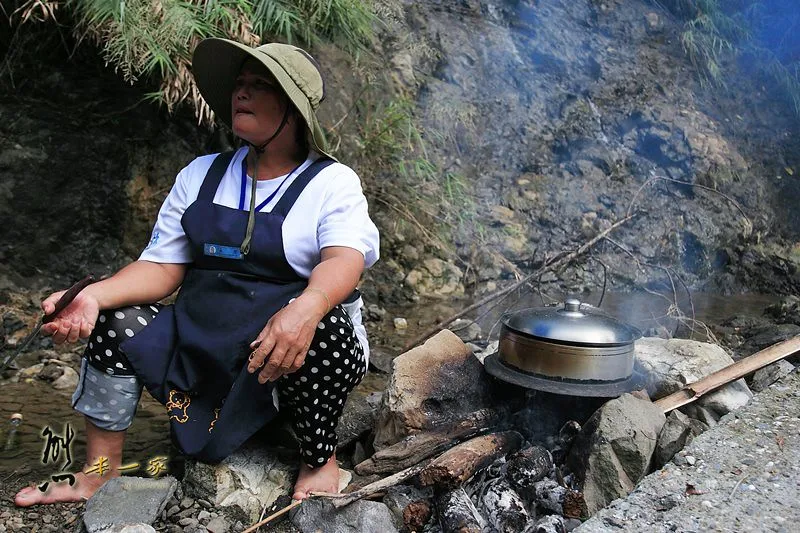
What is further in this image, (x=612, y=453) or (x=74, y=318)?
(x=612, y=453)

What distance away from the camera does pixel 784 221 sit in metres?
8.43

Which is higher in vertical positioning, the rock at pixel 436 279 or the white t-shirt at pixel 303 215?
the white t-shirt at pixel 303 215

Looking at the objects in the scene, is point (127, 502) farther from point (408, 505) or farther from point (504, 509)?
point (504, 509)

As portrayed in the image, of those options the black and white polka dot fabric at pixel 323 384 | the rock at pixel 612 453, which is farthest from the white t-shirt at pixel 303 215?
the rock at pixel 612 453

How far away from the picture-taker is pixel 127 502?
7.49 ft

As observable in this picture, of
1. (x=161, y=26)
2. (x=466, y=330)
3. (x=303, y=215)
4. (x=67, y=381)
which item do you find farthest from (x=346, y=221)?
(x=466, y=330)

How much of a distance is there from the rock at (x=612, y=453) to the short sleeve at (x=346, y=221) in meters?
1.08

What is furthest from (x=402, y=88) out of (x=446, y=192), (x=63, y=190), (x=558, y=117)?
(x=63, y=190)

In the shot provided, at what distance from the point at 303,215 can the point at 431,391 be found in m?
0.97

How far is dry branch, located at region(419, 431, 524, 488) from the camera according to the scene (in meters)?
2.34

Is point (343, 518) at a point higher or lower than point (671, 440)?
lower

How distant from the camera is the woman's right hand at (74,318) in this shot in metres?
2.16

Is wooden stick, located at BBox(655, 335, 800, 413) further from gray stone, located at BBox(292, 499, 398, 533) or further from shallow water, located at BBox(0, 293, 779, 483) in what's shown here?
shallow water, located at BBox(0, 293, 779, 483)

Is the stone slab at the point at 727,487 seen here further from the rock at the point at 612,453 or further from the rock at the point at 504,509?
the rock at the point at 504,509
